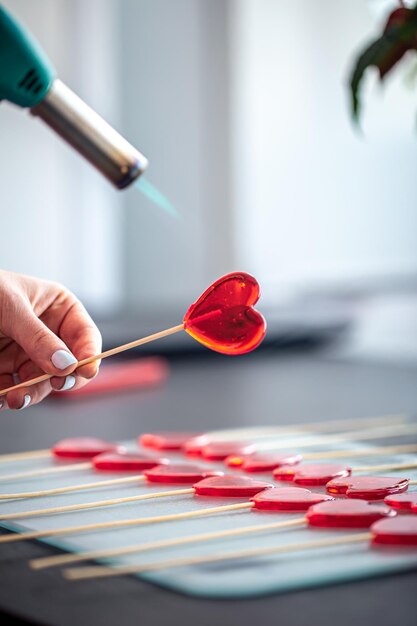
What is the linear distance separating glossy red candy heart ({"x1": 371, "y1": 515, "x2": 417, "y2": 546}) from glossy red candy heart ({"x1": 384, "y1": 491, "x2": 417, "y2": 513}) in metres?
0.09

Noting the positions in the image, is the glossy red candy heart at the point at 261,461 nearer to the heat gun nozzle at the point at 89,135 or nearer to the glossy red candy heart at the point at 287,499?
the glossy red candy heart at the point at 287,499

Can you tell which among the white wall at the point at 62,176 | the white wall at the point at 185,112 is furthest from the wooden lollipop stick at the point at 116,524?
the white wall at the point at 185,112

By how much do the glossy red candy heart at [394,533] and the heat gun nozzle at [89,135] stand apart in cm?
52

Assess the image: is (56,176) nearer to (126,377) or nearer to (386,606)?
(126,377)

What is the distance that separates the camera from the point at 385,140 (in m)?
3.91

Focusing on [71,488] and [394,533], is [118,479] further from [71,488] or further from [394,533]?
[394,533]

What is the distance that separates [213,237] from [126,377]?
8.22 ft

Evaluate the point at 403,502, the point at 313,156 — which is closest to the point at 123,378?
the point at 403,502

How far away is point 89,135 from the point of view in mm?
1131

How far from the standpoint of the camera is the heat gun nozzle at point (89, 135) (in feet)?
3.67

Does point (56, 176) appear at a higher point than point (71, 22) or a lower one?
lower

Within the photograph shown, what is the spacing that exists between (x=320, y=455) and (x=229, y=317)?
0.31m

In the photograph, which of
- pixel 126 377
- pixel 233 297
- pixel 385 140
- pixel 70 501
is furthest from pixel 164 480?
pixel 385 140

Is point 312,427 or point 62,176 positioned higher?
point 62,176
